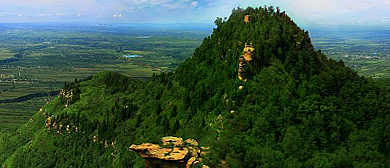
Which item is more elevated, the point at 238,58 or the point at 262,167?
the point at 238,58

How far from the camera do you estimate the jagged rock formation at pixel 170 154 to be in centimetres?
5097

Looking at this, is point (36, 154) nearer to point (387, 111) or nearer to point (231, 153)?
point (231, 153)

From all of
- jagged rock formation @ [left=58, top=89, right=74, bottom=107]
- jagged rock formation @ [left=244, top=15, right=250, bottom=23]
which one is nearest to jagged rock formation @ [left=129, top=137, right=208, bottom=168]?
jagged rock formation @ [left=244, top=15, right=250, bottom=23]

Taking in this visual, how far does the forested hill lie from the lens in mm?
59250

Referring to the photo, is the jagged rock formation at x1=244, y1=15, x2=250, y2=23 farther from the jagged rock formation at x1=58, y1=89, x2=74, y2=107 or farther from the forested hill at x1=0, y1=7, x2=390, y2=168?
the jagged rock formation at x1=58, y1=89, x2=74, y2=107

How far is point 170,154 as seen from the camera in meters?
51.6

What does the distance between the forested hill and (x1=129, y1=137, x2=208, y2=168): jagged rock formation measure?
3.12m

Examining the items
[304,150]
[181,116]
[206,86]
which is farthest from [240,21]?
[304,150]

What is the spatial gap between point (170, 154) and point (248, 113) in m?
27.3

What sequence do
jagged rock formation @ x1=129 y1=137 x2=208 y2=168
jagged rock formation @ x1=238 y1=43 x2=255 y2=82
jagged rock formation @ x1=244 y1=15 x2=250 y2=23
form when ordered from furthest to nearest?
jagged rock formation @ x1=244 y1=15 x2=250 y2=23 < jagged rock formation @ x1=238 y1=43 x2=255 y2=82 < jagged rock formation @ x1=129 y1=137 x2=208 y2=168

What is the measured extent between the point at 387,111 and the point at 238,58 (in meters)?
42.7

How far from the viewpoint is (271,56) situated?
83.8m

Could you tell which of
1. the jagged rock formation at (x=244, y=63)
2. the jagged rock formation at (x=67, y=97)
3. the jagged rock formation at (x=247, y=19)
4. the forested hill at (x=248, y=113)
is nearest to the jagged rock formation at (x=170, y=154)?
the forested hill at (x=248, y=113)

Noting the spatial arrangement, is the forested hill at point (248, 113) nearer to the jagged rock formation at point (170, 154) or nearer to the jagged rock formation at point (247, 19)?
the jagged rock formation at point (247, 19)
